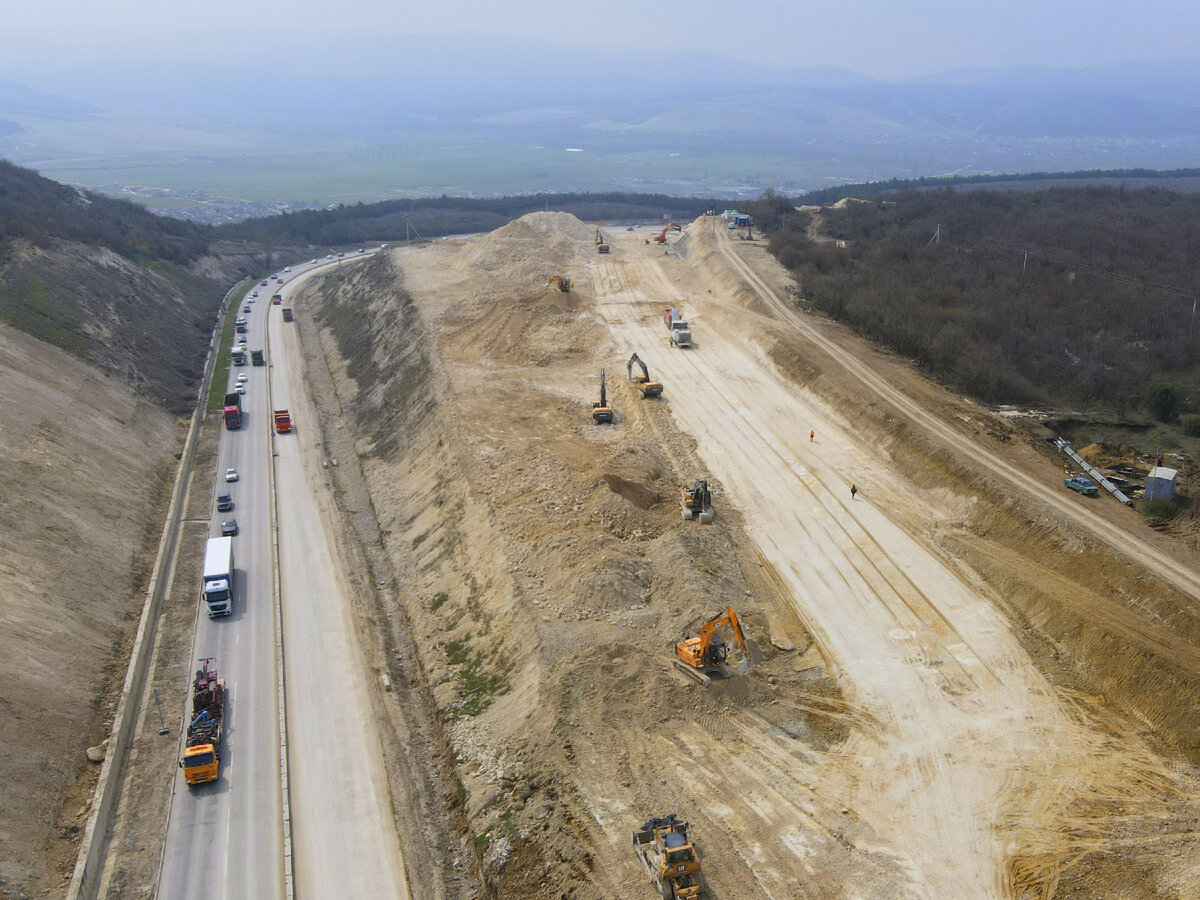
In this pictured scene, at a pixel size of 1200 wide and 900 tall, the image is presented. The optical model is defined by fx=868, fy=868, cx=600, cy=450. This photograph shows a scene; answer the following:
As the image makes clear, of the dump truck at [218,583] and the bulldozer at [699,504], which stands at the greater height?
the bulldozer at [699,504]

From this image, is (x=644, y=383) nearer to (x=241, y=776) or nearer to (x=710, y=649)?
(x=710, y=649)

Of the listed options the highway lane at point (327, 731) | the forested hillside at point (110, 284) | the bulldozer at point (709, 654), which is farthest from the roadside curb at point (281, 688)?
the forested hillside at point (110, 284)

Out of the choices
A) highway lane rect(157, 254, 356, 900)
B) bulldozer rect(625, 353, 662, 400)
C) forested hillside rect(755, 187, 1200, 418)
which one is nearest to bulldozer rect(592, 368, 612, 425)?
bulldozer rect(625, 353, 662, 400)

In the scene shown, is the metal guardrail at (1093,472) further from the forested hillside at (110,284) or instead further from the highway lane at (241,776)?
the forested hillside at (110,284)

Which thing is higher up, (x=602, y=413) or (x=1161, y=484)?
(x=602, y=413)

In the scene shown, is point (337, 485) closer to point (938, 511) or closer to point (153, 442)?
point (153, 442)

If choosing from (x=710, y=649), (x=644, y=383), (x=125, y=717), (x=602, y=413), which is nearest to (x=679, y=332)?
(x=644, y=383)

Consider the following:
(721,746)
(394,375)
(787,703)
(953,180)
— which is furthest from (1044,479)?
(953,180)

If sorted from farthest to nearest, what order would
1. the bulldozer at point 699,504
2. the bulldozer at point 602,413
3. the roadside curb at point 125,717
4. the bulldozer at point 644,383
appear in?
the bulldozer at point 644,383 → the bulldozer at point 602,413 → the bulldozer at point 699,504 → the roadside curb at point 125,717
